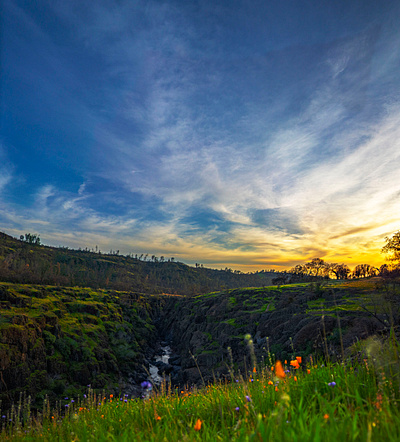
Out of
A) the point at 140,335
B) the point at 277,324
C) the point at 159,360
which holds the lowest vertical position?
the point at 159,360

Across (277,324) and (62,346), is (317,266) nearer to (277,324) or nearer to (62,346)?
(277,324)

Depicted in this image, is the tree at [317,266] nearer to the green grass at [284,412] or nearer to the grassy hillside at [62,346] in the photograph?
the grassy hillside at [62,346]

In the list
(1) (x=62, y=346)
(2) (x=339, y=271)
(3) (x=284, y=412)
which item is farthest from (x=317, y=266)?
(3) (x=284, y=412)

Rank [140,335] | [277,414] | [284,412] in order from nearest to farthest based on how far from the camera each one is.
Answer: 1. [277,414]
2. [284,412]
3. [140,335]

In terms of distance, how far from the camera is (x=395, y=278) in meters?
37.4

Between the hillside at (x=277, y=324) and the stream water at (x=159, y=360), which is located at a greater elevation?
the hillside at (x=277, y=324)

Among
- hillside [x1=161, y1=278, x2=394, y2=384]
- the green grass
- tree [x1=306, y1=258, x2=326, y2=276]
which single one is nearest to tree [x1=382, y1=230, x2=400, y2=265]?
hillside [x1=161, y1=278, x2=394, y2=384]

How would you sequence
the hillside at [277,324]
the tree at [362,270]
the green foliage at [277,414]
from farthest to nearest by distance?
the tree at [362,270] < the hillside at [277,324] < the green foliage at [277,414]

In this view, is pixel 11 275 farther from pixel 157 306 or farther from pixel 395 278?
pixel 395 278

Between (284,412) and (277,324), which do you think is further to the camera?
(277,324)

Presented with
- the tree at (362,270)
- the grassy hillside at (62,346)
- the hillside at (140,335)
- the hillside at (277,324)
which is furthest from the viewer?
the tree at (362,270)

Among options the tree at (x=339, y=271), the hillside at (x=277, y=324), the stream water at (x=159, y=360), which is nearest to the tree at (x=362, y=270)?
the tree at (x=339, y=271)

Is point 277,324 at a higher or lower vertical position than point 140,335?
higher

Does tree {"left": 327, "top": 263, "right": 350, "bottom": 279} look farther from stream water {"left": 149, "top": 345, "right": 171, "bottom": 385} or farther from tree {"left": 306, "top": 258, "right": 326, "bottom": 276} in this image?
stream water {"left": 149, "top": 345, "right": 171, "bottom": 385}
